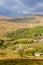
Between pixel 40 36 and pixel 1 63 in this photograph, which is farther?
pixel 40 36

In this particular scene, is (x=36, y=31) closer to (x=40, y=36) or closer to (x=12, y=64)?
(x=40, y=36)

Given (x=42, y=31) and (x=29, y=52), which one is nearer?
(x=29, y=52)

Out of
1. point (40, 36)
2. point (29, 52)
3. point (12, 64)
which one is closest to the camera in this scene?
point (12, 64)

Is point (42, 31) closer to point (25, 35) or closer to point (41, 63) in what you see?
point (25, 35)

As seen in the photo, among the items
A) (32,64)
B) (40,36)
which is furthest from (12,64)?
(40,36)

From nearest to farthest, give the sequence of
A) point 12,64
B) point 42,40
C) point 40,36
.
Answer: point 12,64 → point 42,40 → point 40,36

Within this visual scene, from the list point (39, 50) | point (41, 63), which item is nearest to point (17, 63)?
point (41, 63)

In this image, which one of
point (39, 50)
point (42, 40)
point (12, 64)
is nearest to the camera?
point (12, 64)

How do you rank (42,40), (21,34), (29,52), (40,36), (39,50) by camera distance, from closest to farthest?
(29,52)
(39,50)
(42,40)
(40,36)
(21,34)
